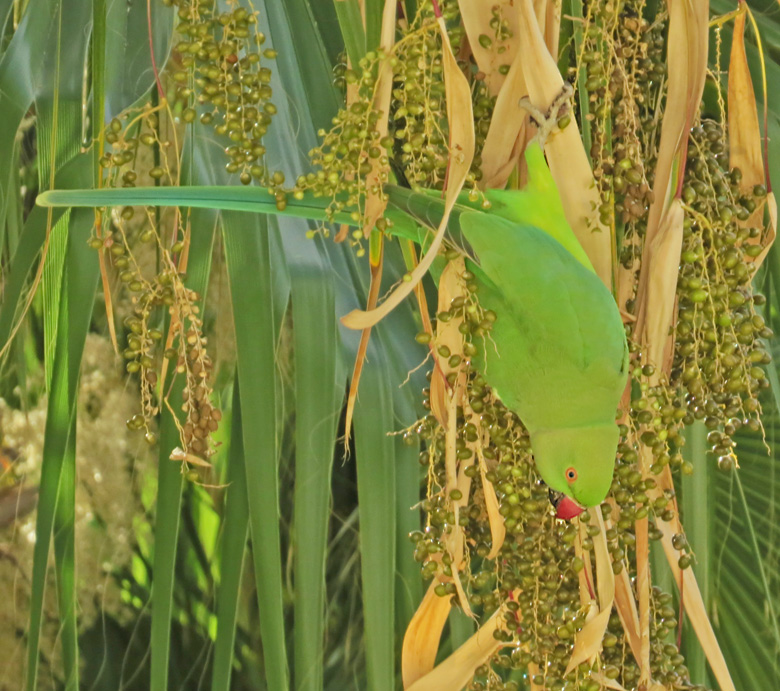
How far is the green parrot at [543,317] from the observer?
625mm

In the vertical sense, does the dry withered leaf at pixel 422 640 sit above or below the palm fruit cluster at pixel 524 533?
below

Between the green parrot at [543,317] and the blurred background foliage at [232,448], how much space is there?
88mm

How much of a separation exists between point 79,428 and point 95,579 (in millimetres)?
204

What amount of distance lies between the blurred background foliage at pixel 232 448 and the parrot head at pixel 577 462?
12cm

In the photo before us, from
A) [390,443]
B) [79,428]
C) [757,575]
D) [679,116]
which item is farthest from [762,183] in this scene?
[79,428]

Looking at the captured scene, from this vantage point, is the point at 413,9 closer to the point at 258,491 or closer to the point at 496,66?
the point at 496,66

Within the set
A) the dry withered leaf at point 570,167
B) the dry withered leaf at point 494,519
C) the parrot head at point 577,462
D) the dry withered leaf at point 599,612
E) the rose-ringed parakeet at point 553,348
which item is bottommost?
the dry withered leaf at point 599,612

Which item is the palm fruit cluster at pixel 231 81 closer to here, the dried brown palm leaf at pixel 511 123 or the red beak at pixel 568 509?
the dried brown palm leaf at pixel 511 123

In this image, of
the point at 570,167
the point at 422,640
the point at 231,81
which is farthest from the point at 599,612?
the point at 231,81

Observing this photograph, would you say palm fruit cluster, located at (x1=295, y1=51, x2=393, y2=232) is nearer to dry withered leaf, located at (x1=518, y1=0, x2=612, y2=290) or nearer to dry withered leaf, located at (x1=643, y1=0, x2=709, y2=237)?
dry withered leaf, located at (x1=518, y1=0, x2=612, y2=290)

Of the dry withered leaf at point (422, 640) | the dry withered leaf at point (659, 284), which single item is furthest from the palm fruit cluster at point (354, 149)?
the dry withered leaf at point (422, 640)

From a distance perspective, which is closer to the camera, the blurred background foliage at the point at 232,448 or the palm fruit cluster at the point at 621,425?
the palm fruit cluster at the point at 621,425

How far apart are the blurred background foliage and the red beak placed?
0.15 m

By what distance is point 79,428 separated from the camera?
113cm
